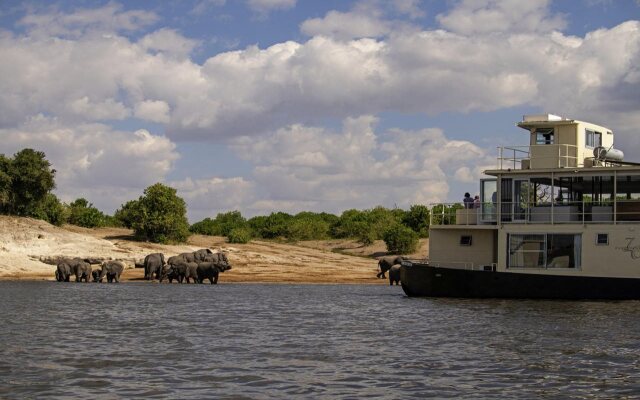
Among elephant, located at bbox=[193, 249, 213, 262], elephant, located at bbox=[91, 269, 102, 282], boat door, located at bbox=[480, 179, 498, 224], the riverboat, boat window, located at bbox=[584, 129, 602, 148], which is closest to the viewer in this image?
the riverboat

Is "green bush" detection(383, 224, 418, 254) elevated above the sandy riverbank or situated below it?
above

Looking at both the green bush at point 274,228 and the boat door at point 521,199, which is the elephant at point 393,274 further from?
the green bush at point 274,228

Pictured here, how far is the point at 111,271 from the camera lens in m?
54.6

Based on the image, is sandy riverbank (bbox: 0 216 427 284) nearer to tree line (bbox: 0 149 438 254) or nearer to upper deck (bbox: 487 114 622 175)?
tree line (bbox: 0 149 438 254)

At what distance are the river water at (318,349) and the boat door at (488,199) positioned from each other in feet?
13.1

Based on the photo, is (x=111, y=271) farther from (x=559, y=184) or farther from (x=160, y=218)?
(x=559, y=184)

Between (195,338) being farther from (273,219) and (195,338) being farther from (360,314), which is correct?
(273,219)

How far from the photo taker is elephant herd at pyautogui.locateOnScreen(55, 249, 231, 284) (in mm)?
54531

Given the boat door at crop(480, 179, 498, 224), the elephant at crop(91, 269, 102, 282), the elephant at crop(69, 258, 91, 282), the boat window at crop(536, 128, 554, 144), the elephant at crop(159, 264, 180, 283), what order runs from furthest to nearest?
the elephant at crop(159, 264, 180, 283) → the elephant at crop(91, 269, 102, 282) → the elephant at crop(69, 258, 91, 282) → the boat window at crop(536, 128, 554, 144) → the boat door at crop(480, 179, 498, 224)

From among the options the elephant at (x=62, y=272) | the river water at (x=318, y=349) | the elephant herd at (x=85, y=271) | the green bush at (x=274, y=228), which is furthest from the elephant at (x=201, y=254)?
the green bush at (x=274, y=228)

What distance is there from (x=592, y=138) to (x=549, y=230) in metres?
5.00

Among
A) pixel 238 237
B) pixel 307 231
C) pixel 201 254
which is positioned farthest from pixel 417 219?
pixel 201 254

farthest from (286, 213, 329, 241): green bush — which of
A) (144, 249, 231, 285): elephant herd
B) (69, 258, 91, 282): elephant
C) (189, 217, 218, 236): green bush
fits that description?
(69, 258, 91, 282): elephant

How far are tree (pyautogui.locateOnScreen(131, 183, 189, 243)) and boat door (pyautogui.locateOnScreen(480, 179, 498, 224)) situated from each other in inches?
1175
